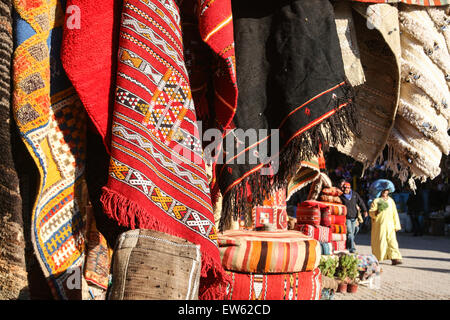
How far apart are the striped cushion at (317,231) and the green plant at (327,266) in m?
0.70

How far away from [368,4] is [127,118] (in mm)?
962

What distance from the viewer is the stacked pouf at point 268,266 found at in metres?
2.48

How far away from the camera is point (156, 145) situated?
108cm

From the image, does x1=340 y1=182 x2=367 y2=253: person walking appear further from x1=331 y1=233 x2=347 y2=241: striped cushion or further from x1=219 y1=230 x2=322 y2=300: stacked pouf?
x1=219 y1=230 x2=322 y2=300: stacked pouf

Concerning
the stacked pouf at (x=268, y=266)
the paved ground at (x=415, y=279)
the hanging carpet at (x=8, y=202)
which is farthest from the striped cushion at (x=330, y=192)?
the hanging carpet at (x=8, y=202)

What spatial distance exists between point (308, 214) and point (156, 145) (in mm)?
6506

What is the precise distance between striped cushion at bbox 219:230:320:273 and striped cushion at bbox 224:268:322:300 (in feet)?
0.15

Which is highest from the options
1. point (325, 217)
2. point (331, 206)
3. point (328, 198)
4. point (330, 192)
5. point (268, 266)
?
point (330, 192)

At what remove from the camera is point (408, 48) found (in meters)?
1.46

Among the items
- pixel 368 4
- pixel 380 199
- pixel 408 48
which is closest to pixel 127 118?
pixel 368 4

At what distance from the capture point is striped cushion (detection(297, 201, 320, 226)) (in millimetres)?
7164

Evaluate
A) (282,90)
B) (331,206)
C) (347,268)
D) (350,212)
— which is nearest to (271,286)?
(282,90)

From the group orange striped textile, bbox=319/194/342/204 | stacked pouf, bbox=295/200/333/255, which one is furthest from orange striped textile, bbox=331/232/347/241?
orange striped textile, bbox=319/194/342/204
